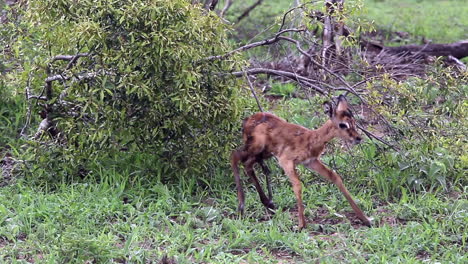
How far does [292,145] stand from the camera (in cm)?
644

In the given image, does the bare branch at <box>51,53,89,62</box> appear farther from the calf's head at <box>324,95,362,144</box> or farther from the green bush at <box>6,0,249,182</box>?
the calf's head at <box>324,95,362,144</box>

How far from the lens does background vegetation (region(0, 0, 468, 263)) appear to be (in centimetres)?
597

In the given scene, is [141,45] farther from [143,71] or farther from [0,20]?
[0,20]

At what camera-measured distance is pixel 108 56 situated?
6.64 meters

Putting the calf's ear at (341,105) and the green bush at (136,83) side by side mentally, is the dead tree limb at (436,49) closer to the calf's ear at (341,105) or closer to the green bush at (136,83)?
the green bush at (136,83)

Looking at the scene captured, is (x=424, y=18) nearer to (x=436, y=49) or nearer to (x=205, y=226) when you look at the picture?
(x=436, y=49)

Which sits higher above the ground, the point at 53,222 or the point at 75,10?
the point at 75,10

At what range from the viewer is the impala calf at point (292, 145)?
6242mm

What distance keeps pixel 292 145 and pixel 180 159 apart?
3.71 feet

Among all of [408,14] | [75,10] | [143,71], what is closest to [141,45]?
[143,71]

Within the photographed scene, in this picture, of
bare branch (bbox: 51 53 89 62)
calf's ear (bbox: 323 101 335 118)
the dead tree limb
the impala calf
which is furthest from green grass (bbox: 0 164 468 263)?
the dead tree limb

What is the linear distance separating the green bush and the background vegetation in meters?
0.01

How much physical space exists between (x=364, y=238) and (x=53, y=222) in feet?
7.75

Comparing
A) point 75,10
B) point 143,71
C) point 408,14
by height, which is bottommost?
point 408,14
